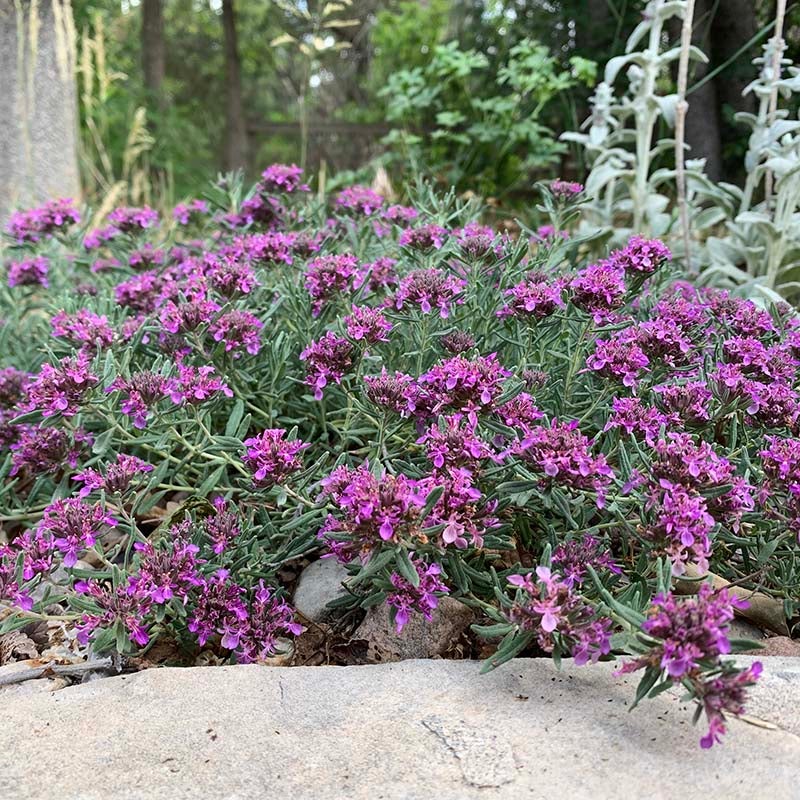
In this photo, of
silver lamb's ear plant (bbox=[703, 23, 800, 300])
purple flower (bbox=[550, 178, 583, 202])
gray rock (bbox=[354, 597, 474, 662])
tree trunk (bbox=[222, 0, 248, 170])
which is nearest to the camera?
gray rock (bbox=[354, 597, 474, 662])

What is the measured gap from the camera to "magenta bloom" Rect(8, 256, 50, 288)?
137 inches

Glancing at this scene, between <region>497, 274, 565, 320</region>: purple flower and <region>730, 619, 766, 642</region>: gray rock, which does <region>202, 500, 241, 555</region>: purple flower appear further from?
<region>730, 619, 766, 642</region>: gray rock

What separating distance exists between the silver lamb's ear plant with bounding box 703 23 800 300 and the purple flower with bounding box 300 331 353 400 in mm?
2123

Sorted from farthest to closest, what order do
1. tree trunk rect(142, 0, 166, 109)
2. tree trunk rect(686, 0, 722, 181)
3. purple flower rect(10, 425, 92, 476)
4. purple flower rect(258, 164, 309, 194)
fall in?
tree trunk rect(142, 0, 166, 109) → tree trunk rect(686, 0, 722, 181) → purple flower rect(258, 164, 309, 194) → purple flower rect(10, 425, 92, 476)

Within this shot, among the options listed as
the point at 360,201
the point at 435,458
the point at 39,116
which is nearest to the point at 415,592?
the point at 435,458

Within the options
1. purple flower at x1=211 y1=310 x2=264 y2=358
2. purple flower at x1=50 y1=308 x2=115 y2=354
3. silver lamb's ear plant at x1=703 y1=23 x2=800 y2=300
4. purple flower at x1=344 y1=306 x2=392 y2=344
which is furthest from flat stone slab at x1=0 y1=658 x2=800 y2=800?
silver lamb's ear plant at x1=703 y1=23 x2=800 y2=300

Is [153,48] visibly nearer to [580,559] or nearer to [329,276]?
[329,276]

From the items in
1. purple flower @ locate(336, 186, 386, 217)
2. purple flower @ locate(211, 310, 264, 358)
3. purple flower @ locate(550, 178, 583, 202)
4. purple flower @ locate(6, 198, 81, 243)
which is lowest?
purple flower @ locate(211, 310, 264, 358)

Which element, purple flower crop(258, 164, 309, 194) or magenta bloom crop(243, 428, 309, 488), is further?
purple flower crop(258, 164, 309, 194)

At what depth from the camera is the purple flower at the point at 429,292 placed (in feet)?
7.89

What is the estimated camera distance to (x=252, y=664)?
199 centimetres

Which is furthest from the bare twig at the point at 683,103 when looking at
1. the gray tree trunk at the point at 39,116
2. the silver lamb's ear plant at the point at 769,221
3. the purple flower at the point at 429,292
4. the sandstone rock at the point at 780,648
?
the gray tree trunk at the point at 39,116

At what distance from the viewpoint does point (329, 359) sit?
7.30 feet

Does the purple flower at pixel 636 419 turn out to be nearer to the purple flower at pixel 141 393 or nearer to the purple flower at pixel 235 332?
the purple flower at pixel 235 332
